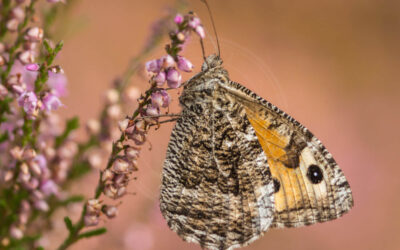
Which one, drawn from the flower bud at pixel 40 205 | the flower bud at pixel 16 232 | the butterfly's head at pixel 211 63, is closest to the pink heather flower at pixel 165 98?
the butterfly's head at pixel 211 63

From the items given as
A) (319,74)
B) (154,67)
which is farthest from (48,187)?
(319,74)

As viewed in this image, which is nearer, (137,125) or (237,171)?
(137,125)

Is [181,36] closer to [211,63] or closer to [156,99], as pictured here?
[156,99]

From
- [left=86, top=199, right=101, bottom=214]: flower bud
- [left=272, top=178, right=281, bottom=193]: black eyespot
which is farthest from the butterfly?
[left=86, top=199, right=101, bottom=214]: flower bud

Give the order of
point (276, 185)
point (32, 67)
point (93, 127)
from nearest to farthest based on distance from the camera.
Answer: point (32, 67) → point (93, 127) → point (276, 185)

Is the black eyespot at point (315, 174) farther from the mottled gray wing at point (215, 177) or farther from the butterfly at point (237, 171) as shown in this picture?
the mottled gray wing at point (215, 177)

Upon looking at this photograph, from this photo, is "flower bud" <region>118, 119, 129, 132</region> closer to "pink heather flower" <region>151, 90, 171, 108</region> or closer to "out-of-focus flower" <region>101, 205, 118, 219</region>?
"pink heather flower" <region>151, 90, 171, 108</region>

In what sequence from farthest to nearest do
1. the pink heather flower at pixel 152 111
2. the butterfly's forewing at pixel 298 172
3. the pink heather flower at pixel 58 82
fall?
the butterfly's forewing at pixel 298 172 → the pink heather flower at pixel 58 82 → the pink heather flower at pixel 152 111
